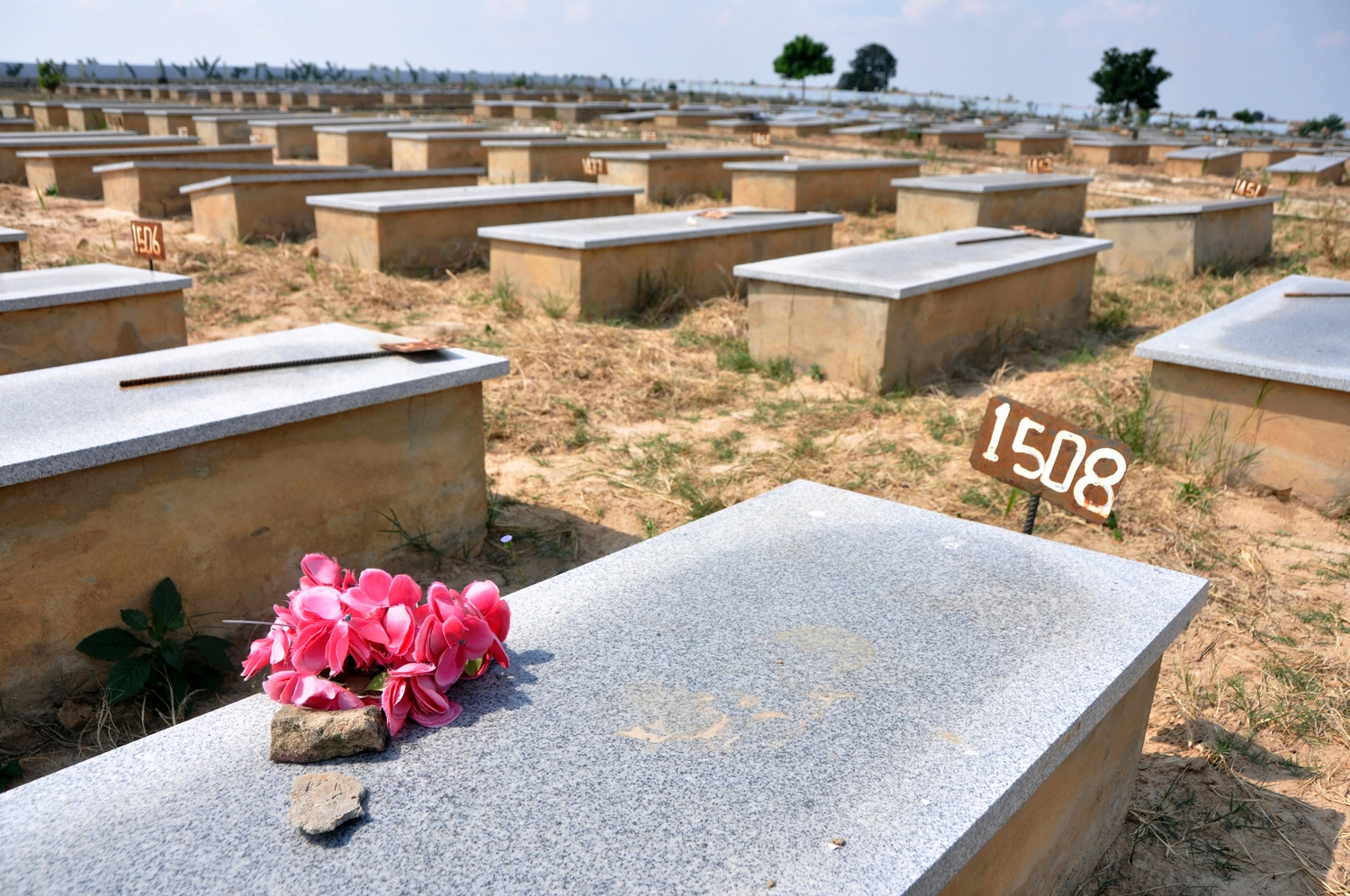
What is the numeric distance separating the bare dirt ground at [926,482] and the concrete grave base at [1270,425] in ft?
0.35

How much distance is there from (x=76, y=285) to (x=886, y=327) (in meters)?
4.52

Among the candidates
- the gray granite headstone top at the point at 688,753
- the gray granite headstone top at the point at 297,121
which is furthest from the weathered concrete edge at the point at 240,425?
the gray granite headstone top at the point at 297,121

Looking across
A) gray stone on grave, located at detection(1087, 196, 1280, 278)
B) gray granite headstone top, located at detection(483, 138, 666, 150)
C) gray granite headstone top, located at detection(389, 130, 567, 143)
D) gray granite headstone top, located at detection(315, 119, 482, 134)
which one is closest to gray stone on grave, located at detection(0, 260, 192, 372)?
gray stone on grave, located at detection(1087, 196, 1280, 278)

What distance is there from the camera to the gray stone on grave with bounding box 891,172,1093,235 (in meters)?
10.8

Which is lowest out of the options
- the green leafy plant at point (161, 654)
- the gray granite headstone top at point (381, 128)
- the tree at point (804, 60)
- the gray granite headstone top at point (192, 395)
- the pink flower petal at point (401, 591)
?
the green leafy plant at point (161, 654)

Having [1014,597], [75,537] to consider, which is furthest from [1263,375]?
[75,537]

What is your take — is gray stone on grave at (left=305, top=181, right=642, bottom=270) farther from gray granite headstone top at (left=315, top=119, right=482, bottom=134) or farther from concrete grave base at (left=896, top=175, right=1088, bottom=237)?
gray granite headstone top at (left=315, top=119, right=482, bottom=134)

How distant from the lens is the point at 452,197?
31.0ft

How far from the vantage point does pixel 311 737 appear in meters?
1.70

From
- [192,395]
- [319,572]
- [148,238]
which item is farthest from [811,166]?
[319,572]

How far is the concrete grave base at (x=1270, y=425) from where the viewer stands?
462 centimetres

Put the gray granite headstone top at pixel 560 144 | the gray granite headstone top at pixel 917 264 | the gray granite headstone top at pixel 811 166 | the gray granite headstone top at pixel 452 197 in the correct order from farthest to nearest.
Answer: the gray granite headstone top at pixel 560 144, the gray granite headstone top at pixel 811 166, the gray granite headstone top at pixel 452 197, the gray granite headstone top at pixel 917 264

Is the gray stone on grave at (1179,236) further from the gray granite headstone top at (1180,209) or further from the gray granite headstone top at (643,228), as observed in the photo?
the gray granite headstone top at (643,228)

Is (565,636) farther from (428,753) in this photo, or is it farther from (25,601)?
(25,601)
